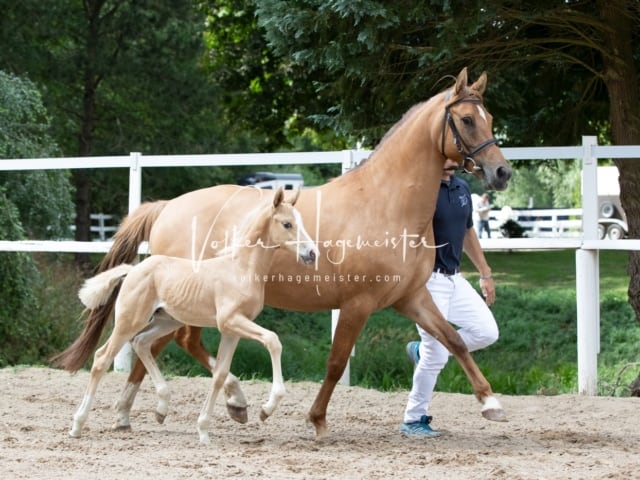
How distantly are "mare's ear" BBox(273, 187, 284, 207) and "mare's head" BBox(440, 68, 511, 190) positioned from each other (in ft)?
3.41

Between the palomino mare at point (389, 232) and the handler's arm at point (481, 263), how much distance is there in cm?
51

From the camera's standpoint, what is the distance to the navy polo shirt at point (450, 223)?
6027mm

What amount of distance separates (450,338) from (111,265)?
240 cm

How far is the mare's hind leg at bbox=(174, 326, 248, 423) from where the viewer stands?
598cm

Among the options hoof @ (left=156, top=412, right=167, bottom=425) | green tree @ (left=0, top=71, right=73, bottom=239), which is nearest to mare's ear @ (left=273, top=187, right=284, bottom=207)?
hoof @ (left=156, top=412, right=167, bottom=425)

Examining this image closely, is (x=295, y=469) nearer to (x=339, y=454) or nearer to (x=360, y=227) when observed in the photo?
(x=339, y=454)

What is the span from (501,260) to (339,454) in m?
16.5

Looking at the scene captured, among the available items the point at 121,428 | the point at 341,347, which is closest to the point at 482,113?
the point at 341,347

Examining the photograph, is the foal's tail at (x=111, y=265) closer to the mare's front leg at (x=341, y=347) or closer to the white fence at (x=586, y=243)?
the mare's front leg at (x=341, y=347)

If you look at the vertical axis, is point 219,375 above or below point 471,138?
below

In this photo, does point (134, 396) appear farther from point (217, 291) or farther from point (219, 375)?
point (217, 291)

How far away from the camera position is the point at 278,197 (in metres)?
5.34

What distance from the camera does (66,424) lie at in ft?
20.3

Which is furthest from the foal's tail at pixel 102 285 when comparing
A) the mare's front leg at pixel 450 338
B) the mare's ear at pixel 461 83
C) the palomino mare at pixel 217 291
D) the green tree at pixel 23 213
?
the green tree at pixel 23 213
